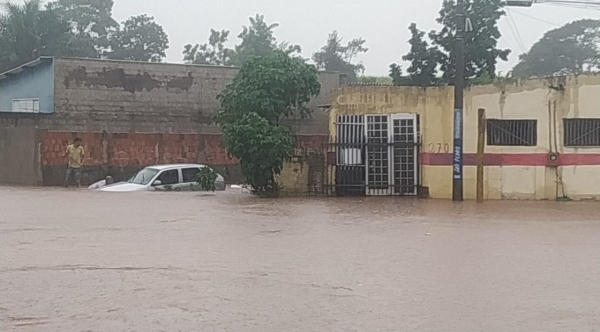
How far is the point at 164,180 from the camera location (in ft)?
78.4

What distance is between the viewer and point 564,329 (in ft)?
25.0

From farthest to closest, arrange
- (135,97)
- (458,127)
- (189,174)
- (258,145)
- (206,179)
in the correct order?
(135,97) → (189,174) → (206,179) → (258,145) → (458,127)

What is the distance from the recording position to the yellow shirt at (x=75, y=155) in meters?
27.3

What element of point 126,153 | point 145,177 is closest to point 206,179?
point 145,177

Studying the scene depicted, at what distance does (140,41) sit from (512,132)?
4519cm

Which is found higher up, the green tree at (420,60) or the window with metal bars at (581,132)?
the green tree at (420,60)

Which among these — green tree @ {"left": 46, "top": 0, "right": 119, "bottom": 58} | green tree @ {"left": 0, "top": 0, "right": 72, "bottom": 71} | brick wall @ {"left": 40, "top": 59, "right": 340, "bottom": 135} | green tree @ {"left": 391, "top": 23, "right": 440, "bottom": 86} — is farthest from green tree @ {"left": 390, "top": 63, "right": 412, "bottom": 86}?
green tree @ {"left": 46, "top": 0, "right": 119, "bottom": 58}

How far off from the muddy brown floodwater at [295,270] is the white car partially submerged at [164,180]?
5.26 metres

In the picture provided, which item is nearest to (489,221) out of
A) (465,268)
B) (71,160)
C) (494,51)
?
(465,268)

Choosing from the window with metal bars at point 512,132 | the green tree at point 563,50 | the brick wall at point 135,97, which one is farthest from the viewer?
the green tree at point 563,50

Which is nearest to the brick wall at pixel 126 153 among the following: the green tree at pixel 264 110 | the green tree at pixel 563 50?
the green tree at pixel 264 110

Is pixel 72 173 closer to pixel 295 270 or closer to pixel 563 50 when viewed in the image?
pixel 295 270

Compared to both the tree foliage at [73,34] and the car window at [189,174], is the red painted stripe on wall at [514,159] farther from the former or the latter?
the tree foliage at [73,34]

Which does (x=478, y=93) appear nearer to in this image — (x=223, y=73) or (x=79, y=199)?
(x=79, y=199)
